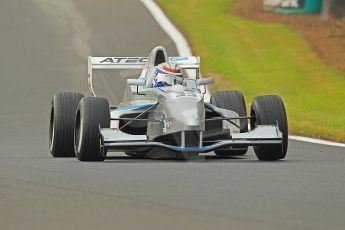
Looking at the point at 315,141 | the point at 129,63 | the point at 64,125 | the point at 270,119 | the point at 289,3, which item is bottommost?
the point at 289,3

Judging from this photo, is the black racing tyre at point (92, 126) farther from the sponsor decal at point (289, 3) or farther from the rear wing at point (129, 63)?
the sponsor decal at point (289, 3)

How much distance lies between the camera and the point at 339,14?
4241 cm

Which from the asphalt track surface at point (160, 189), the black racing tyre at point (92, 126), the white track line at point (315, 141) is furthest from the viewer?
the white track line at point (315, 141)

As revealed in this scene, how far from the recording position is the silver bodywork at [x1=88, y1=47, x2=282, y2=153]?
16750 mm

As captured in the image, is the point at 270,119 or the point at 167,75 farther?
the point at 167,75

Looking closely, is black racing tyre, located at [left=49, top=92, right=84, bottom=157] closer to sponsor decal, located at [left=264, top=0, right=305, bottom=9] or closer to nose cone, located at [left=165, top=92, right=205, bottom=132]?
nose cone, located at [left=165, top=92, right=205, bottom=132]

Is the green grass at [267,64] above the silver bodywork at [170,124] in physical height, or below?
below

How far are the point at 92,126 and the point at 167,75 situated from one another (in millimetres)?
1591

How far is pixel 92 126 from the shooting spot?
17.0 meters

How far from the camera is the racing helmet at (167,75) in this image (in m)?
18.0

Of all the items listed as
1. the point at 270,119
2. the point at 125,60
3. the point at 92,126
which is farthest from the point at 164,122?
the point at 125,60

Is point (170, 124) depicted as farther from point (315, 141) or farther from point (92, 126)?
point (315, 141)

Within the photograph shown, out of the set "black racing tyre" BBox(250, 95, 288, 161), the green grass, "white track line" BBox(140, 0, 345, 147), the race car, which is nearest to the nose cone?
the race car

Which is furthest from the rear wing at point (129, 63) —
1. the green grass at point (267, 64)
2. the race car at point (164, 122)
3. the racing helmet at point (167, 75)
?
the green grass at point (267, 64)
